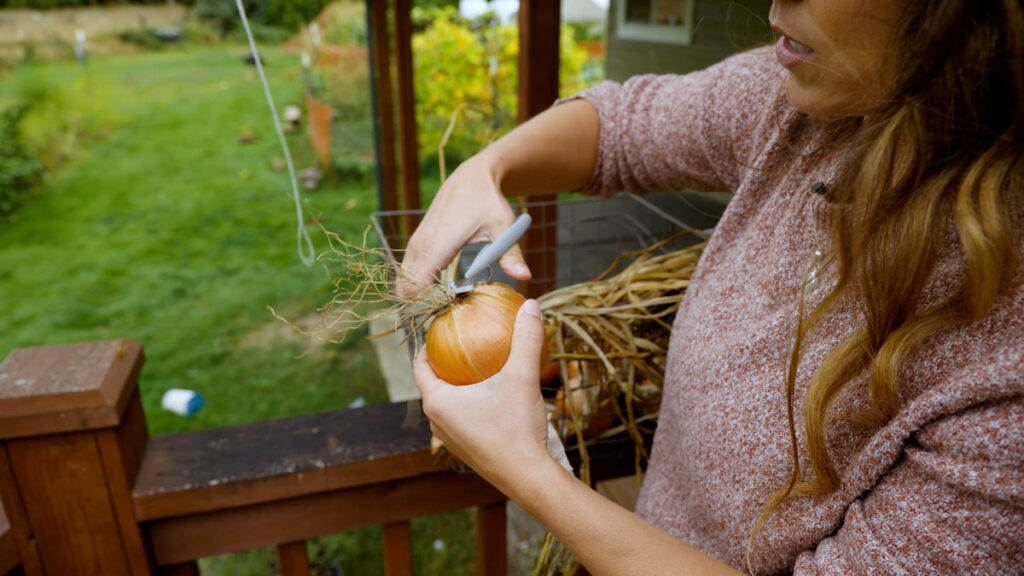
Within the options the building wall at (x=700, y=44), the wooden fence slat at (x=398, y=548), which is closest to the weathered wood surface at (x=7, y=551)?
the wooden fence slat at (x=398, y=548)

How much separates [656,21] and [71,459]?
3330 mm

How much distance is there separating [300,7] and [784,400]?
9508mm

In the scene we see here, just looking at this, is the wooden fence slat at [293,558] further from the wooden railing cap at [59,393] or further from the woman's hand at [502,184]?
the woman's hand at [502,184]

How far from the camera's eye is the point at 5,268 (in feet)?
17.6

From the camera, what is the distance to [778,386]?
0.75 metres

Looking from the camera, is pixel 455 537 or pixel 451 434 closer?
pixel 451 434

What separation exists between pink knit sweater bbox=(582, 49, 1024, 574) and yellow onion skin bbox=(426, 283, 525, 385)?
0.25 meters

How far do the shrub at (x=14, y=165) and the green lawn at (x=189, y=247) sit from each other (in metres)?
0.13

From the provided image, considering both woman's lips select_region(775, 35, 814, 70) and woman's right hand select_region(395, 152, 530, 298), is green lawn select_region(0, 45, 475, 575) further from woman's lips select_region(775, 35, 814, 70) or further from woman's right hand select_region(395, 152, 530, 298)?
woman's lips select_region(775, 35, 814, 70)

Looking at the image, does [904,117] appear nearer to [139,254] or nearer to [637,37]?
[637,37]

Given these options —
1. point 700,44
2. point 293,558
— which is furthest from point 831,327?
point 700,44

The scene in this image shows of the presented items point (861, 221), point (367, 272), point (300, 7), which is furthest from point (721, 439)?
point (300, 7)

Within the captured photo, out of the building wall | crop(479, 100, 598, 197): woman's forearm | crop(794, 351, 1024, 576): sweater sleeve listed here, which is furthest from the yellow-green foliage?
crop(794, 351, 1024, 576): sweater sleeve

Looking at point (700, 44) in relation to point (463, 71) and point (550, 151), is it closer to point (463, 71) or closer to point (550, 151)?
point (550, 151)
